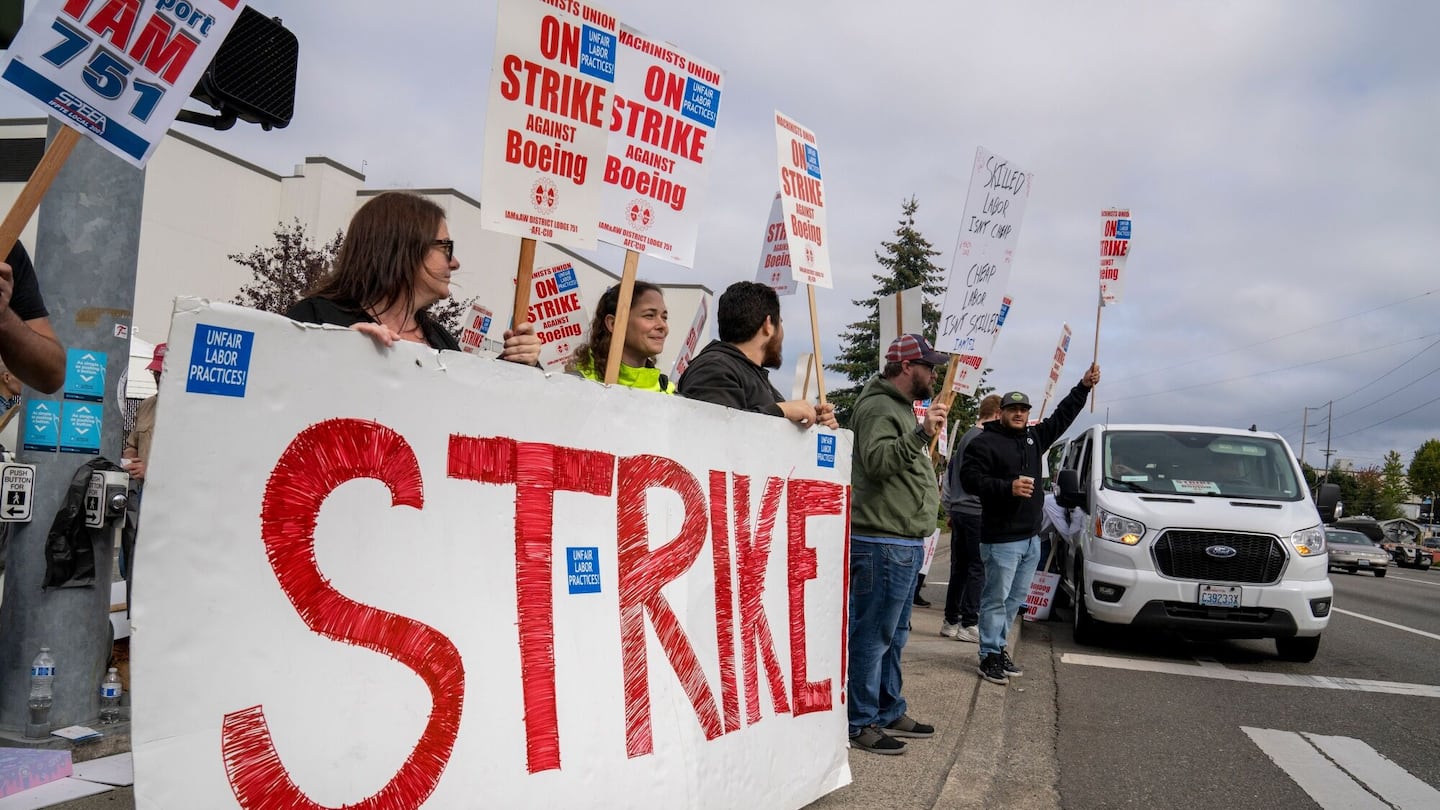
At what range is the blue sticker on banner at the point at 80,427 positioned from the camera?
4.66 m

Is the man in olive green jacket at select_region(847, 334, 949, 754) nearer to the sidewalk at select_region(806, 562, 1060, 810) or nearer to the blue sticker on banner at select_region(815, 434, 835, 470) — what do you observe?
the sidewalk at select_region(806, 562, 1060, 810)

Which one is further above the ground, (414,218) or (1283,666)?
(414,218)

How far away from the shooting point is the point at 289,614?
7.61ft

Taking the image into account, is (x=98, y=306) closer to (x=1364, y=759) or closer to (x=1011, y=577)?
(x=1011, y=577)

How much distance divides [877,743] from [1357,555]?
101ft

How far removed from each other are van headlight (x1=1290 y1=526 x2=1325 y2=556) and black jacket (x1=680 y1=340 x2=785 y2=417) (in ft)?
20.5

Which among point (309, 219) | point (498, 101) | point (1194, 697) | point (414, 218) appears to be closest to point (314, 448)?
point (414, 218)

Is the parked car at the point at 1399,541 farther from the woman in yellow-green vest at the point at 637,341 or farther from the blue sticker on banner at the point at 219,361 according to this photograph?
the blue sticker on banner at the point at 219,361

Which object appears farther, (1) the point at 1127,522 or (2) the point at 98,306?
(1) the point at 1127,522

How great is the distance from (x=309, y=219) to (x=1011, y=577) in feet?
111

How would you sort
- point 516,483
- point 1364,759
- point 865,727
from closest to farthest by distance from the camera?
point 516,483 < point 865,727 < point 1364,759

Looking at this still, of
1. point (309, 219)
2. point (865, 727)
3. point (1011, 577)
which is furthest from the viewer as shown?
point (309, 219)

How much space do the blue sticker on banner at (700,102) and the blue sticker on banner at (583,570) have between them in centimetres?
177

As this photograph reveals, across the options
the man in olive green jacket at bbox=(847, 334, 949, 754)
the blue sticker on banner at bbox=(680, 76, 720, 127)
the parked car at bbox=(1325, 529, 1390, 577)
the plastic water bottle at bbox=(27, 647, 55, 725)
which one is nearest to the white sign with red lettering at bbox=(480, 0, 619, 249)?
the blue sticker on banner at bbox=(680, 76, 720, 127)
